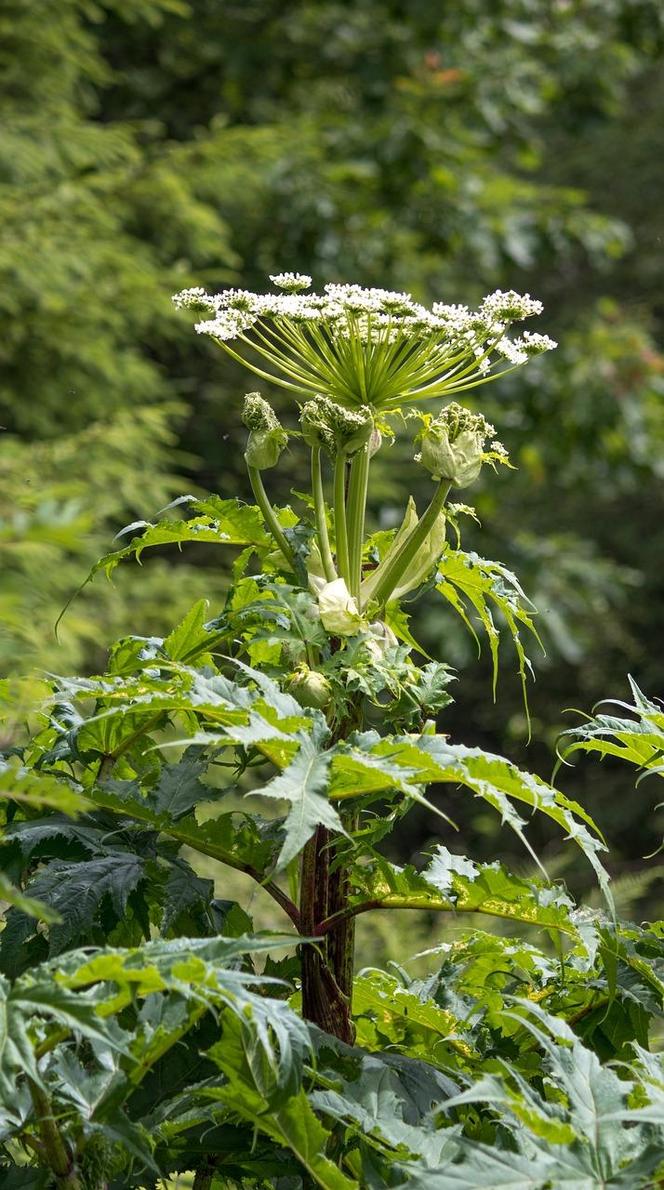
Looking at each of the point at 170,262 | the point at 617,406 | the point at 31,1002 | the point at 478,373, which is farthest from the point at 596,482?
the point at 31,1002

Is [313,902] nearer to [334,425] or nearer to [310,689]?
[310,689]

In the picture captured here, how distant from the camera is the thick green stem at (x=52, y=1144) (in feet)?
1.92

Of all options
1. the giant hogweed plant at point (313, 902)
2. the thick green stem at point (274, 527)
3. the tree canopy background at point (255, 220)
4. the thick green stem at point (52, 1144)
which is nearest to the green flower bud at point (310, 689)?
Result: the giant hogweed plant at point (313, 902)

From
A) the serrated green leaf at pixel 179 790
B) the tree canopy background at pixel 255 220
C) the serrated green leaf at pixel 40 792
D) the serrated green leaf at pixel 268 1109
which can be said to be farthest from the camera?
the tree canopy background at pixel 255 220

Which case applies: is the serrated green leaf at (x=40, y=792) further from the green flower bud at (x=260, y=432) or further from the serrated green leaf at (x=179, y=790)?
the green flower bud at (x=260, y=432)

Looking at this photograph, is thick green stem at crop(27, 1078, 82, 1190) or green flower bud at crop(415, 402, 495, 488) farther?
green flower bud at crop(415, 402, 495, 488)

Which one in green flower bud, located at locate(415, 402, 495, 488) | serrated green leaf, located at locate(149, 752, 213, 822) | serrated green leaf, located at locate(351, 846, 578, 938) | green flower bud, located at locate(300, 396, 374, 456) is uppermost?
green flower bud, located at locate(300, 396, 374, 456)

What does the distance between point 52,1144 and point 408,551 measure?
38cm

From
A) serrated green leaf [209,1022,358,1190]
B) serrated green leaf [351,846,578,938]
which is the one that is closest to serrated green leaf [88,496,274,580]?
serrated green leaf [351,846,578,938]

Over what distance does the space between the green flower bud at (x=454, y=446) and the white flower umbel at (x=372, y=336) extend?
0.02m

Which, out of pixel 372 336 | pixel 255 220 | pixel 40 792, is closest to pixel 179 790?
pixel 40 792

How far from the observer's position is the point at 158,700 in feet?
2.18

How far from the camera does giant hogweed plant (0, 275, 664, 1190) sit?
1.88ft

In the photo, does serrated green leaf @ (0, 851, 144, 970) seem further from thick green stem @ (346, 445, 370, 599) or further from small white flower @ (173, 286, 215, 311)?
small white flower @ (173, 286, 215, 311)
